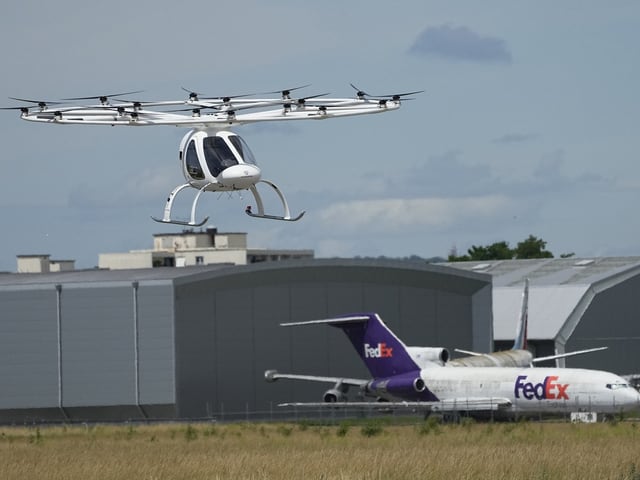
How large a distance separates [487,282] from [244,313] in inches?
681

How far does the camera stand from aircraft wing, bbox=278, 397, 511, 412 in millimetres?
64875

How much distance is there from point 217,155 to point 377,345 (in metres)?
32.9

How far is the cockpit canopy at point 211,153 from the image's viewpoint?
1485 inches

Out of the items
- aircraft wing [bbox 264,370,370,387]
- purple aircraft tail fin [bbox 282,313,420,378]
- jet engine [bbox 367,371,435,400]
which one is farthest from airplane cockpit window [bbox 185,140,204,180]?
aircraft wing [bbox 264,370,370,387]

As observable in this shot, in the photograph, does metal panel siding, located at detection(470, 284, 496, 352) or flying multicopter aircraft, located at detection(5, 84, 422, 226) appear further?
metal panel siding, located at detection(470, 284, 496, 352)

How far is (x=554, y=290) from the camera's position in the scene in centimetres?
8969

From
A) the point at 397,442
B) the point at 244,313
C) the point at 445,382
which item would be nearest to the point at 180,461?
the point at 397,442

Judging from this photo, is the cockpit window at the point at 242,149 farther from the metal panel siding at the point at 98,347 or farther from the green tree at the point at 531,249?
the green tree at the point at 531,249

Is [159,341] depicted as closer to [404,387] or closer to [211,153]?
[404,387]

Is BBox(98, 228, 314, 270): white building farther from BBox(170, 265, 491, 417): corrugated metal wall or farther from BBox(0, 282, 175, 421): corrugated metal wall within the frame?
BBox(0, 282, 175, 421): corrugated metal wall

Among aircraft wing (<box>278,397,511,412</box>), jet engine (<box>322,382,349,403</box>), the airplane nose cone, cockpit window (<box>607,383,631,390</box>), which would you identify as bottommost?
aircraft wing (<box>278,397,511,412</box>)

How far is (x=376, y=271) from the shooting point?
81500mm

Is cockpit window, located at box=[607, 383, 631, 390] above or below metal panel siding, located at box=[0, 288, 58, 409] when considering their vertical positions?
below

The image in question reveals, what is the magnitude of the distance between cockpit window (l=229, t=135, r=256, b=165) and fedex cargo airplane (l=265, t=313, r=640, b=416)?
27.9 m
